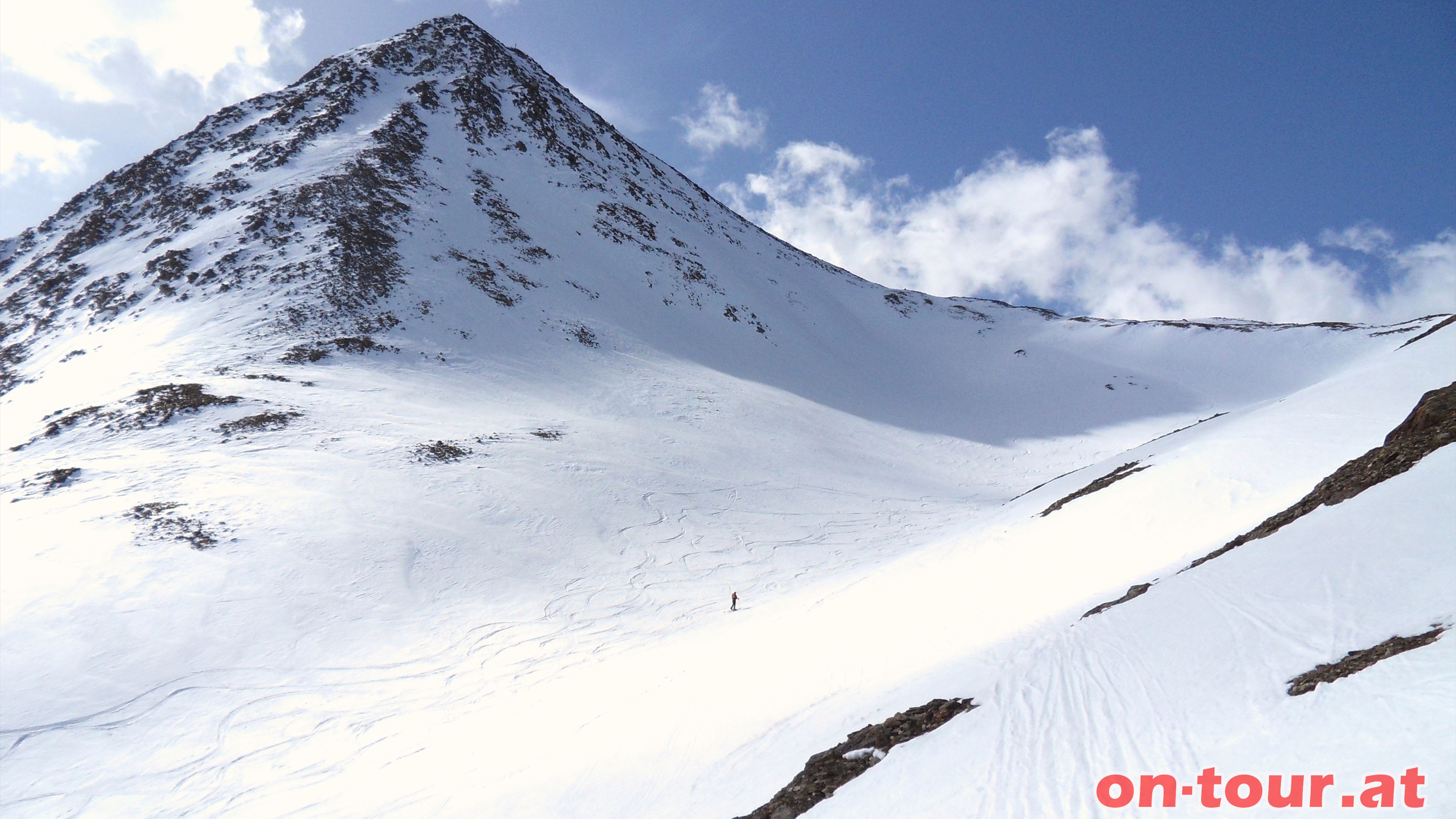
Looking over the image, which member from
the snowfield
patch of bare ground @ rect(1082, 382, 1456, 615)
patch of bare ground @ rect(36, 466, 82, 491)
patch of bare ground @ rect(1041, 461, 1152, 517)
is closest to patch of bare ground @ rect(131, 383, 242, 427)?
the snowfield

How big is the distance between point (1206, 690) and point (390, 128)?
243ft

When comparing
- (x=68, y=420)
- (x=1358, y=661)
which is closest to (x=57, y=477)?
(x=68, y=420)

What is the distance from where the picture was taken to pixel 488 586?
767 inches

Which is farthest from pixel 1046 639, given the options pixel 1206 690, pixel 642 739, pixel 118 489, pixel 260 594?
pixel 118 489

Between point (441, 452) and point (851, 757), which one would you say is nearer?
point (851, 757)

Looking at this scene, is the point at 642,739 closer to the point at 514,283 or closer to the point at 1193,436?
the point at 1193,436

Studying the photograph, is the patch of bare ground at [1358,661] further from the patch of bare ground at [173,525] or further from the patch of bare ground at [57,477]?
the patch of bare ground at [57,477]

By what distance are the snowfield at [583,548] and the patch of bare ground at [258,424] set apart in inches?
14.5

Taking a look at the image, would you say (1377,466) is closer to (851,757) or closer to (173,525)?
(851,757)

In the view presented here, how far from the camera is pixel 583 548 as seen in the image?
2216cm

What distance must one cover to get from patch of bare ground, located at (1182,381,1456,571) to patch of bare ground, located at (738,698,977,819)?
14.0ft

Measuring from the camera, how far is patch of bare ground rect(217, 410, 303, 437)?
25.8 meters

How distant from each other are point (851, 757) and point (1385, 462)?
Answer: 26.8 feet

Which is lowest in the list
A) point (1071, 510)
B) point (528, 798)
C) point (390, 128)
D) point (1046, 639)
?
point (528, 798)
